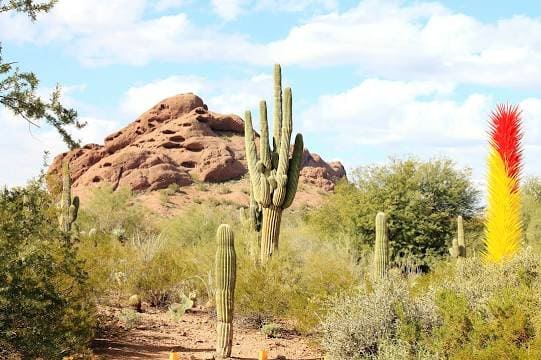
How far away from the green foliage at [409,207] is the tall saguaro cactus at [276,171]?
1056 centimetres

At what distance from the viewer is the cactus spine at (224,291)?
12.7m

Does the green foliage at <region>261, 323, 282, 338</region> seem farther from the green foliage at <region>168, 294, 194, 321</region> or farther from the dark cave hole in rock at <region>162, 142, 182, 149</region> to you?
the dark cave hole in rock at <region>162, 142, 182, 149</region>

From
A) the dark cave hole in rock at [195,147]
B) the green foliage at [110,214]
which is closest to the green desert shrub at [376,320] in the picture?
the green foliage at [110,214]

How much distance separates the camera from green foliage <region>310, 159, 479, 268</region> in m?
28.2

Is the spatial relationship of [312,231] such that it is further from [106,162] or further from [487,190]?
[106,162]

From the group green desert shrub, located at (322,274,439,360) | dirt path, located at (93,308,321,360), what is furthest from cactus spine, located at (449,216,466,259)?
green desert shrub, located at (322,274,439,360)

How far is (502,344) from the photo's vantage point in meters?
7.54

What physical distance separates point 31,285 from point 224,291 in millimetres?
4280

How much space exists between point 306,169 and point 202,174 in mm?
11277

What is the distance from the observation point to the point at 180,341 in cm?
1436

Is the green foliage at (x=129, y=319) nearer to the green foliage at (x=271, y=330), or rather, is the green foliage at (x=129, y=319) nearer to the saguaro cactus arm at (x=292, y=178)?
the green foliage at (x=271, y=330)

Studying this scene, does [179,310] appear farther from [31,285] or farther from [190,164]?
[190,164]

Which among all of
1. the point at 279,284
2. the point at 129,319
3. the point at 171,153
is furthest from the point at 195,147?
the point at 129,319

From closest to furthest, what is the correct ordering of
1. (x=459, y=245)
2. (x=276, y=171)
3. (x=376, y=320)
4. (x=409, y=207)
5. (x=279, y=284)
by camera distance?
1. (x=376, y=320)
2. (x=279, y=284)
3. (x=276, y=171)
4. (x=459, y=245)
5. (x=409, y=207)
